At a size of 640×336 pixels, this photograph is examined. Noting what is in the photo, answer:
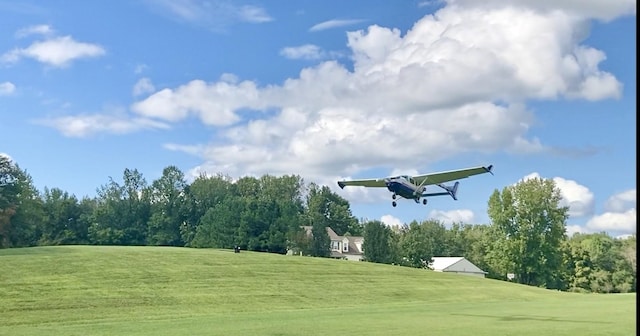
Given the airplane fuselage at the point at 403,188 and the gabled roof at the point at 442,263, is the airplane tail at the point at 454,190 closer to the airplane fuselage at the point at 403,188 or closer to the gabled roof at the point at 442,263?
the airplane fuselage at the point at 403,188

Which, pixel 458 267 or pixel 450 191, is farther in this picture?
pixel 458 267

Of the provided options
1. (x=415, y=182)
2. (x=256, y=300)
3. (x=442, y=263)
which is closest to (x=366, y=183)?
(x=415, y=182)

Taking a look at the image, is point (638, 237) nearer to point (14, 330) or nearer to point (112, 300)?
point (14, 330)

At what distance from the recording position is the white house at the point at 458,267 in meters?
107

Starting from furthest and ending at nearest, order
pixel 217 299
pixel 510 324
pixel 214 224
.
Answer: pixel 214 224 < pixel 217 299 < pixel 510 324

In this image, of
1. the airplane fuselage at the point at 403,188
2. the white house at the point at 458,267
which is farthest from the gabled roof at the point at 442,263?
the airplane fuselage at the point at 403,188

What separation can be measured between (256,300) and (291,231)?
46.6 m

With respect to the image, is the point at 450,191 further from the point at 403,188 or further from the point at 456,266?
the point at 456,266

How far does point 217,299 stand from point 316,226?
55.3 m

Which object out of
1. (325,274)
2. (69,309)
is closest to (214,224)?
(325,274)

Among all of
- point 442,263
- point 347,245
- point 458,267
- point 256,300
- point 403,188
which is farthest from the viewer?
point 347,245

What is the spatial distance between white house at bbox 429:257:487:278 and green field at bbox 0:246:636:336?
35328mm

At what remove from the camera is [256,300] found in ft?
153

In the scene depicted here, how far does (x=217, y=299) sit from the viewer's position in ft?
149
